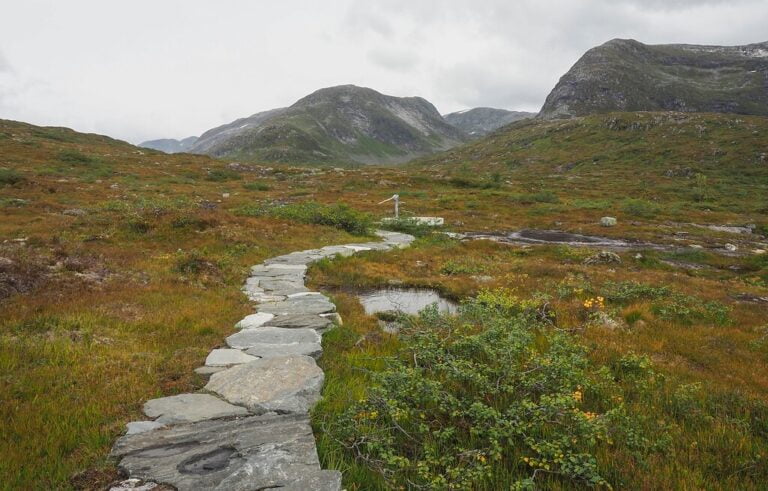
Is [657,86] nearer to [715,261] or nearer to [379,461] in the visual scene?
[715,261]

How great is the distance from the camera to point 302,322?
25.8ft

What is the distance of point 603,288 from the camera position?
13211 millimetres

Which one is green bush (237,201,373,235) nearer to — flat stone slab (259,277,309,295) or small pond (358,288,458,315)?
small pond (358,288,458,315)

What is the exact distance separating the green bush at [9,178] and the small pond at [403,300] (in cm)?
3208

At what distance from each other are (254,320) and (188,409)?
3346 mm

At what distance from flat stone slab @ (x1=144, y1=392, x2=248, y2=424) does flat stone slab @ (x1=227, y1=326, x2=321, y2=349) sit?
1.75m

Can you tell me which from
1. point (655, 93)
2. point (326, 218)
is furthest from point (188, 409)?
point (655, 93)

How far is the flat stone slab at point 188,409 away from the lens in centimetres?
445

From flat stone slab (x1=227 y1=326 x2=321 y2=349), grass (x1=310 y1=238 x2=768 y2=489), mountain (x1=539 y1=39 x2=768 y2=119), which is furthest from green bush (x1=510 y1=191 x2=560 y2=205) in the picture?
mountain (x1=539 y1=39 x2=768 y2=119)

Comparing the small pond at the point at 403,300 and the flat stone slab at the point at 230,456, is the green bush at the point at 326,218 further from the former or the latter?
the flat stone slab at the point at 230,456

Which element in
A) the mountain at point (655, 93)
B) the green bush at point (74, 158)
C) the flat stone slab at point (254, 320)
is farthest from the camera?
the mountain at point (655, 93)

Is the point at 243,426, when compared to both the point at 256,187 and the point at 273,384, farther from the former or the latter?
the point at 256,187

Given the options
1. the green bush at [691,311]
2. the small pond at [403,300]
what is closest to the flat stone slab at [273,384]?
the small pond at [403,300]

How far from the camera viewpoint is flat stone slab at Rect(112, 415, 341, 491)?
3.37m
